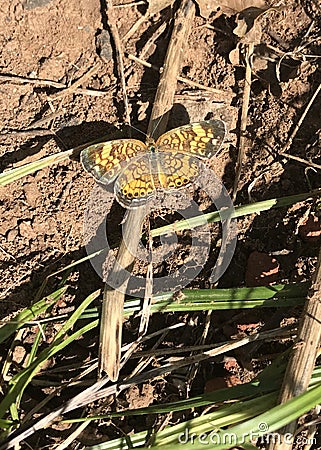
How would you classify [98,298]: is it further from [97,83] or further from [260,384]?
[97,83]

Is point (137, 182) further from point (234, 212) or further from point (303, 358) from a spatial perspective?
point (303, 358)

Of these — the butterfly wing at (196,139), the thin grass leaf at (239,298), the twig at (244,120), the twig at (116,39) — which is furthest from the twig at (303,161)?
the twig at (116,39)

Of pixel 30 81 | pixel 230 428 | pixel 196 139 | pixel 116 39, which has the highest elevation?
pixel 116 39

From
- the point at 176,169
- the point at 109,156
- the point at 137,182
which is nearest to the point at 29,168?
the point at 109,156

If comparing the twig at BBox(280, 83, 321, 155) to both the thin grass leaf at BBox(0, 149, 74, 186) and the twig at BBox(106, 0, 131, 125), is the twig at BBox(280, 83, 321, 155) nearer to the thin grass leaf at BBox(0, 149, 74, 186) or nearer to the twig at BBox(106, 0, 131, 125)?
the twig at BBox(106, 0, 131, 125)

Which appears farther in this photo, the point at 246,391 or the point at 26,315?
the point at 26,315

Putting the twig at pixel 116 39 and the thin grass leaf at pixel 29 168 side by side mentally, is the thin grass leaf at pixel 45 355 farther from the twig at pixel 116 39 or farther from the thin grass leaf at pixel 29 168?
the twig at pixel 116 39

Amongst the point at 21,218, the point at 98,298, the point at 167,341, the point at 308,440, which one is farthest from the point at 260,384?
the point at 21,218
